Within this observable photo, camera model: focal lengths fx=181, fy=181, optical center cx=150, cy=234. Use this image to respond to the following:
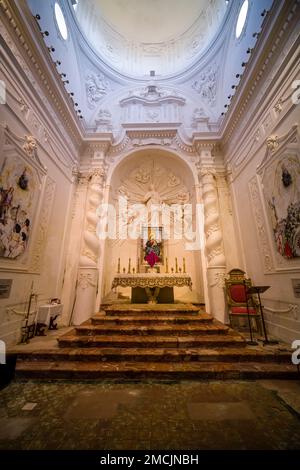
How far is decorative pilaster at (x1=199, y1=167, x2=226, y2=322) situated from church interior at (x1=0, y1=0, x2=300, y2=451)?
5 centimetres

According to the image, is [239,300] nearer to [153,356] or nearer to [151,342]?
[151,342]

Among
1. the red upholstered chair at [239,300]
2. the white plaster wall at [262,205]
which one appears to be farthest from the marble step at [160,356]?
the red upholstered chair at [239,300]

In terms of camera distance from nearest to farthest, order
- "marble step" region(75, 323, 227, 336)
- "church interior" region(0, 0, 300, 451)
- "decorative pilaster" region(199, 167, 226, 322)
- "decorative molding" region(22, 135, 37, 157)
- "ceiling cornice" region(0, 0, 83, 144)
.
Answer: "church interior" region(0, 0, 300, 451) < "ceiling cornice" region(0, 0, 83, 144) < "marble step" region(75, 323, 227, 336) < "decorative molding" region(22, 135, 37, 157) < "decorative pilaster" region(199, 167, 226, 322)

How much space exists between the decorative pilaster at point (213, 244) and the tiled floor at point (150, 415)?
251 cm

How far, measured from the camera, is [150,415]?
186cm

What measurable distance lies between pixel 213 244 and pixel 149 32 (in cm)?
1061

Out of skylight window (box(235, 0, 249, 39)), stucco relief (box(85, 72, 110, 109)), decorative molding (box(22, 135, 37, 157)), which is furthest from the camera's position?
stucco relief (box(85, 72, 110, 109))

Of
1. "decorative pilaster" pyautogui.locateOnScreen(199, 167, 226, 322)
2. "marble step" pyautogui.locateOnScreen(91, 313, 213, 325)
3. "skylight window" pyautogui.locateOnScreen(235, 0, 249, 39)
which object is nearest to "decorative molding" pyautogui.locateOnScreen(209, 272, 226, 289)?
"decorative pilaster" pyautogui.locateOnScreen(199, 167, 226, 322)

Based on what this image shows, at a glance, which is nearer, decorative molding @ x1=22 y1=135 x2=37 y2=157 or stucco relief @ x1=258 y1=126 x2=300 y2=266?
stucco relief @ x1=258 y1=126 x2=300 y2=266

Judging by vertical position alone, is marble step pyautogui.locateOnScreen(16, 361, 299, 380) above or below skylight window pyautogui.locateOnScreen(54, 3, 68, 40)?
below

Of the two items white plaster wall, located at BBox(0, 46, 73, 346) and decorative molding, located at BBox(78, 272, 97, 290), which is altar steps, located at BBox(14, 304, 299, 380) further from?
decorative molding, located at BBox(78, 272, 97, 290)

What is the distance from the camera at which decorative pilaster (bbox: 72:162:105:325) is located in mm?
4992

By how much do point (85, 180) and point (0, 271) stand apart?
414 cm

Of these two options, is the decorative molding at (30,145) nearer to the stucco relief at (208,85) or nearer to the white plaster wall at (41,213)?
the white plaster wall at (41,213)
